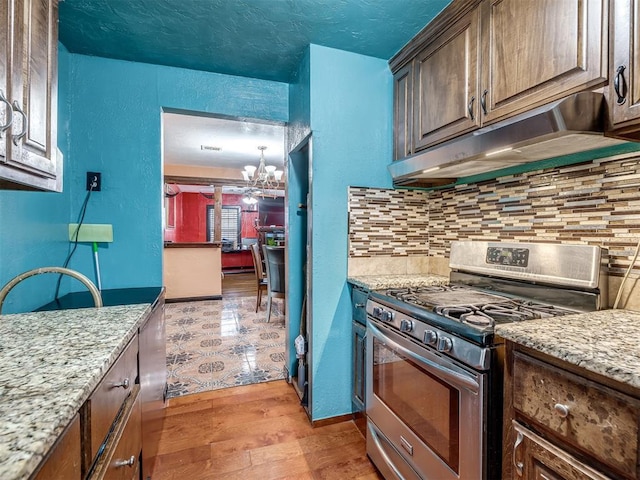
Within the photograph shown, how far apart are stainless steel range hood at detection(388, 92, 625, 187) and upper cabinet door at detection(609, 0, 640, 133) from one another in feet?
0.14

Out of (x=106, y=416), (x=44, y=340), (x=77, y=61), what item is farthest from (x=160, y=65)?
(x=106, y=416)

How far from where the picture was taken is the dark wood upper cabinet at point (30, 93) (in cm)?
81

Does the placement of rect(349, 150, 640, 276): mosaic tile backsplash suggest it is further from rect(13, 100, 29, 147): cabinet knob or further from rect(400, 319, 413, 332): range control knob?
rect(13, 100, 29, 147): cabinet knob

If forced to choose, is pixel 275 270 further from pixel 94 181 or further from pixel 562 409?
pixel 562 409

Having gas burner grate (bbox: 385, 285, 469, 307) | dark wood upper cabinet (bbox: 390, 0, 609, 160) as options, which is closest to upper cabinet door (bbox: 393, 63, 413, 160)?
dark wood upper cabinet (bbox: 390, 0, 609, 160)

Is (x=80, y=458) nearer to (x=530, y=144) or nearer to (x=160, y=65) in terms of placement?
(x=530, y=144)

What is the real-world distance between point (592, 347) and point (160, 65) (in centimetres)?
259

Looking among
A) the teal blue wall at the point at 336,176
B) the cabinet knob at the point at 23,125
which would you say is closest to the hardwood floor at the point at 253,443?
the teal blue wall at the point at 336,176

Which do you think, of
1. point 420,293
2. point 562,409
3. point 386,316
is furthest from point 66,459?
point 420,293

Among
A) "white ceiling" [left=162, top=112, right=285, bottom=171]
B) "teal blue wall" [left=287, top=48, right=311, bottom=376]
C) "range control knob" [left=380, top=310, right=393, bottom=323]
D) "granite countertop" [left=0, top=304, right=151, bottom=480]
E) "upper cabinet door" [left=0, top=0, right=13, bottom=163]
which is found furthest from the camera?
"white ceiling" [left=162, top=112, right=285, bottom=171]

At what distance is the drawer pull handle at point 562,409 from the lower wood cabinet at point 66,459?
1.06 metres

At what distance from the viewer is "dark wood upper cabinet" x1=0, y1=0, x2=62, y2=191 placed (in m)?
0.81

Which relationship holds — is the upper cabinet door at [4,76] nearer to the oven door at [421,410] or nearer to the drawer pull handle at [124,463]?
the drawer pull handle at [124,463]

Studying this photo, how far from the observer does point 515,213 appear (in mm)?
1589
